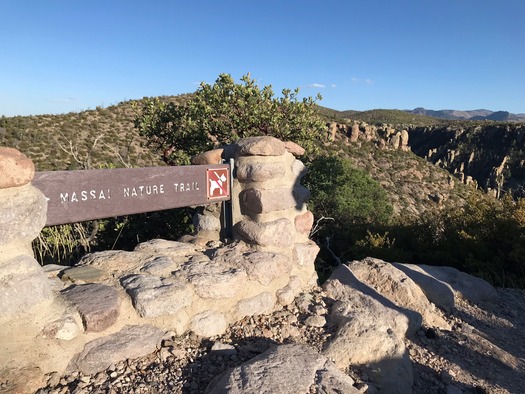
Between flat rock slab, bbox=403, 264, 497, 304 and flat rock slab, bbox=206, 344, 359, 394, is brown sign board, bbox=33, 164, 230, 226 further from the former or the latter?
flat rock slab, bbox=403, 264, 497, 304

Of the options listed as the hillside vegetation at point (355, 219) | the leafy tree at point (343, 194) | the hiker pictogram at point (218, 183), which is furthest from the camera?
the leafy tree at point (343, 194)

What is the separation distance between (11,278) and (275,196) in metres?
2.03

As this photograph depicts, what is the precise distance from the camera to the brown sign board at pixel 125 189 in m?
2.25

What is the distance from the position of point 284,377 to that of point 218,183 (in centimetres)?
178

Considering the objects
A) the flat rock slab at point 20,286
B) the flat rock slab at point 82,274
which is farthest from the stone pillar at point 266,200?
the flat rock slab at point 20,286

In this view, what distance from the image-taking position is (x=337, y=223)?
9.45 meters

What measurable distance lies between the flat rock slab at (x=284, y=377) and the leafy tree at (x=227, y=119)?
19.9 feet

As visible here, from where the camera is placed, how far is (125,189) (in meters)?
2.59

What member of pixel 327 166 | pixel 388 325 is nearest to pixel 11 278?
pixel 388 325

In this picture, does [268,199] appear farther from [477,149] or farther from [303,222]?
[477,149]

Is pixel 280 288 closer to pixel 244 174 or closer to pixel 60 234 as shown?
pixel 244 174

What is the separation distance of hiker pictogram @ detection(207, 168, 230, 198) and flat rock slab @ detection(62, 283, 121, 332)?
3.94 feet

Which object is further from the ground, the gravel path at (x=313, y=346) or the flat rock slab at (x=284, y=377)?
the flat rock slab at (x=284, y=377)

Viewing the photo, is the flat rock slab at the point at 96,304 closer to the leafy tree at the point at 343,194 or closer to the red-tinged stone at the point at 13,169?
the red-tinged stone at the point at 13,169
